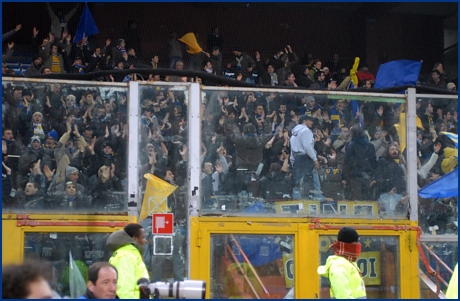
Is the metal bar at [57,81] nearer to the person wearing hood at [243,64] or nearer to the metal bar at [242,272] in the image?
the metal bar at [242,272]

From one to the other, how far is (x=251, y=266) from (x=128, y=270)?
363 centimetres

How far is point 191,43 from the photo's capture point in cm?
1414

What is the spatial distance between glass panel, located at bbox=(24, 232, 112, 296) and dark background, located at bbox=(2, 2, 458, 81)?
5792 mm

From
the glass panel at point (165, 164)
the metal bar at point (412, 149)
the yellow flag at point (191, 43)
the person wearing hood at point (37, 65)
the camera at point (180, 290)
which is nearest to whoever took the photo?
the camera at point (180, 290)

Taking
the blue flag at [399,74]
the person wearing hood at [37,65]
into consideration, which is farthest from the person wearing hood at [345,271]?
Result: the person wearing hood at [37,65]

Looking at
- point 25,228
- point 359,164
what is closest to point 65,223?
point 25,228

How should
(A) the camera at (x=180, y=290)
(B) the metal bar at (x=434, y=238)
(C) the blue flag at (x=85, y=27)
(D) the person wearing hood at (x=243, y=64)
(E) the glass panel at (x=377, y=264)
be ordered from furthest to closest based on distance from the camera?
(C) the blue flag at (x=85, y=27), (D) the person wearing hood at (x=243, y=64), (B) the metal bar at (x=434, y=238), (E) the glass panel at (x=377, y=264), (A) the camera at (x=180, y=290)

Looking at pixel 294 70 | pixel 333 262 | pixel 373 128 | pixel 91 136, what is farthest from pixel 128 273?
pixel 294 70

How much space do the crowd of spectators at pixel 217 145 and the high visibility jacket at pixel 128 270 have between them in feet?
10.5

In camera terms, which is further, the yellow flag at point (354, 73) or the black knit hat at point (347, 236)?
the yellow flag at point (354, 73)

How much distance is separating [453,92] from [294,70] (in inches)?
152

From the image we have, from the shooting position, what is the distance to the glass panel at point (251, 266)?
9836 mm

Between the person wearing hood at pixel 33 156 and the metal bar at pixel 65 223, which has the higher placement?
the person wearing hood at pixel 33 156

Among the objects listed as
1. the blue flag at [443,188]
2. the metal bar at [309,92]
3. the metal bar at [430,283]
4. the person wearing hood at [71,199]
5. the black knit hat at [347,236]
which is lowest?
the metal bar at [430,283]
